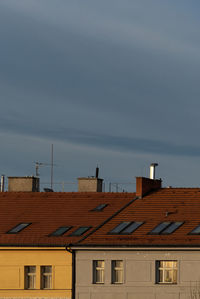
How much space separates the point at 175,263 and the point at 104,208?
9531 millimetres

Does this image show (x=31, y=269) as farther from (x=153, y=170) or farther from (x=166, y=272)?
(x=153, y=170)

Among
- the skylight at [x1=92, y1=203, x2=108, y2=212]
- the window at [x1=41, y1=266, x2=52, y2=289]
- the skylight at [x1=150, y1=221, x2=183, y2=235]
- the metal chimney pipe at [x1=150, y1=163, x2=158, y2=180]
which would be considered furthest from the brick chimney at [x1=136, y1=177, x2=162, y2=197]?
the window at [x1=41, y1=266, x2=52, y2=289]

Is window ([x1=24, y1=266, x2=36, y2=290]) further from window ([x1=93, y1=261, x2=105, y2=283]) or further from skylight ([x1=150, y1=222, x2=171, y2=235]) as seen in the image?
skylight ([x1=150, y1=222, x2=171, y2=235])

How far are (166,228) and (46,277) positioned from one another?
344 inches

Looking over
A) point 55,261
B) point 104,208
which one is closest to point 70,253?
point 55,261

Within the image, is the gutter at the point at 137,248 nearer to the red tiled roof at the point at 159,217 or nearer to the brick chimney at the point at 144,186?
the red tiled roof at the point at 159,217

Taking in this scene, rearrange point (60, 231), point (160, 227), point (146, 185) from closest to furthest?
point (160, 227), point (60, 231), point (146, 185)

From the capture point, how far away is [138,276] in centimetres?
6600

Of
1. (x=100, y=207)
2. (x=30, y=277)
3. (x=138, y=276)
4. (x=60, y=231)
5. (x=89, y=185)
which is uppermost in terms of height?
(x=89, y=185)

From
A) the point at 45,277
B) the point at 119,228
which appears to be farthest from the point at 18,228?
the point at 119,228

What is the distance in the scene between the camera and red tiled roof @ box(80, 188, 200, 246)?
65312 mm

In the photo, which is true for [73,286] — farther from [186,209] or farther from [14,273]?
[186,209]

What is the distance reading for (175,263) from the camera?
214ft

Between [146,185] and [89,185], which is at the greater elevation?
[89,185]
